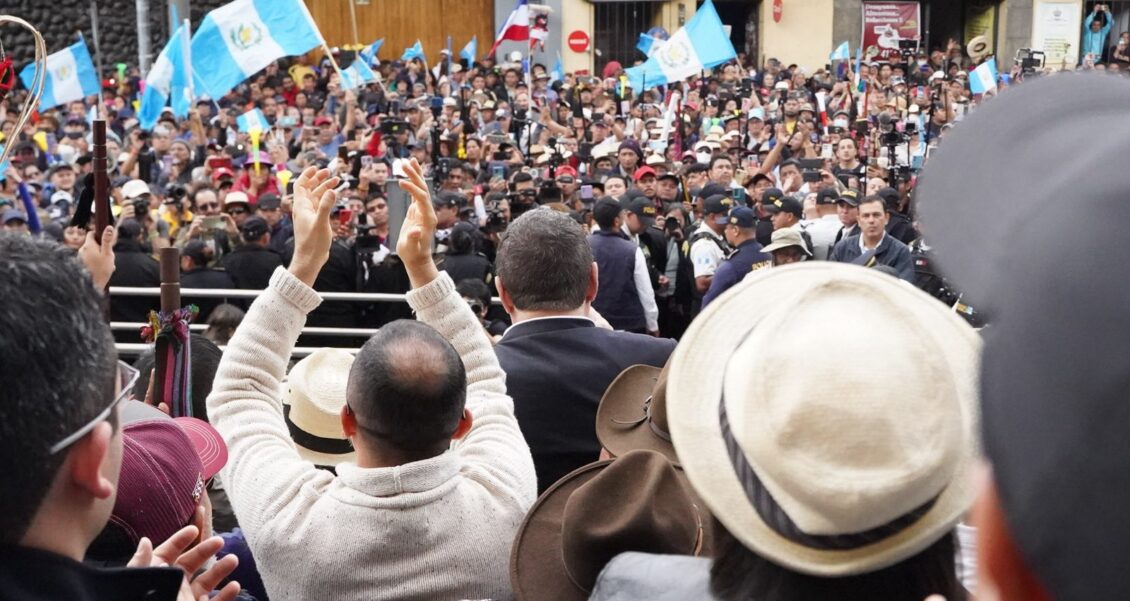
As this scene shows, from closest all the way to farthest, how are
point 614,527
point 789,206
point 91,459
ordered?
point 91,459, point 614,527, point 789,206

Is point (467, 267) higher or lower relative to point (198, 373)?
lower

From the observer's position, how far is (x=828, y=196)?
381 inches

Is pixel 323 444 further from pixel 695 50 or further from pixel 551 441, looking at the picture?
pixel 695 50

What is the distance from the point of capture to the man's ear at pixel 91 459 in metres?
1.30

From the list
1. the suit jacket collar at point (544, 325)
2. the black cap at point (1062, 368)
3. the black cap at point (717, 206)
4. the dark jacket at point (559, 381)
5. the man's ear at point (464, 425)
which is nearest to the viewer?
the black cap at point (1062, 368)

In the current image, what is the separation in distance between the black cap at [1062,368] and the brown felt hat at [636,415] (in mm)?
1998

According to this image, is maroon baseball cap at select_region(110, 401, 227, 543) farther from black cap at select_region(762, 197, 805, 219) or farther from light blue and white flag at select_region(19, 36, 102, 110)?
light blue and white flag at select_region(19, 36, 102, 110)

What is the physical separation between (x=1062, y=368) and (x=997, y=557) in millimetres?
109

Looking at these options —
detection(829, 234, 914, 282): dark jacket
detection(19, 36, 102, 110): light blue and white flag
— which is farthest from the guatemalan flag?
detection(829, 234, 914, 282): dark jacket

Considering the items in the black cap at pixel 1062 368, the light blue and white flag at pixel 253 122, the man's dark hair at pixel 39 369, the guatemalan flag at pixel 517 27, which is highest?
the guatemalan flag at pixel 517 27

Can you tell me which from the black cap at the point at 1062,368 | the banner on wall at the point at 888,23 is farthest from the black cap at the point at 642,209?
the banner on wall at the point at 888,23

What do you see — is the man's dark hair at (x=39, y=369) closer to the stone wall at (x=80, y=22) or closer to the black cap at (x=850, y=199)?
the black cap at (x=850, y=199)

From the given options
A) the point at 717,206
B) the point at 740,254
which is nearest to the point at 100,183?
the point at 740,254

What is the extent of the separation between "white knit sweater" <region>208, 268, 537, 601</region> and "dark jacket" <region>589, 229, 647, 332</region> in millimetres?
5743
